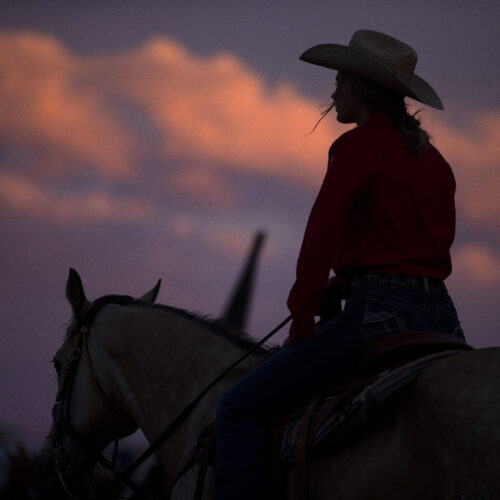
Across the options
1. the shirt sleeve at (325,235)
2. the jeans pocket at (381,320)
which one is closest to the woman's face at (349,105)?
the shirt sleeve at (325,235)

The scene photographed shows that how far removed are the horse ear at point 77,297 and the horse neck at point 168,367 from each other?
1.18 feet

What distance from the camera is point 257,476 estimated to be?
3902 millimetres

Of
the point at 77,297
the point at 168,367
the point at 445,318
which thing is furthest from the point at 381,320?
the point at 77,297

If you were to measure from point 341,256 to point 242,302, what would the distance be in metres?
8.26

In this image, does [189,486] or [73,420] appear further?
[73,420]

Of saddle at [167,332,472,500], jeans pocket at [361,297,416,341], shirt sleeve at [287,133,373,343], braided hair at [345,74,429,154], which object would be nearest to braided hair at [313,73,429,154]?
braided hair at [345,74,429,154]

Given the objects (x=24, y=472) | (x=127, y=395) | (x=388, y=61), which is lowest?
(x=24, y=472)

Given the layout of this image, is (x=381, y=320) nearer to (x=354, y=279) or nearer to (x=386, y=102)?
(x=354, y=279)

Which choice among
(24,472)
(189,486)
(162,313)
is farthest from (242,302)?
(189,486)

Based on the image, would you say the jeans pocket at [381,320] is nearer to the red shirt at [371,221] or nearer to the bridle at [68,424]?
the red shirt at [371,221]

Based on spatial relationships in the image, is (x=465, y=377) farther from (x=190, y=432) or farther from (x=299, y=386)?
(x=190, y=432)

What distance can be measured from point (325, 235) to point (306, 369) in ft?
2.38

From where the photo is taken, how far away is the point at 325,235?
3.96 m

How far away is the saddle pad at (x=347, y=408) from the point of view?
3.46 m
